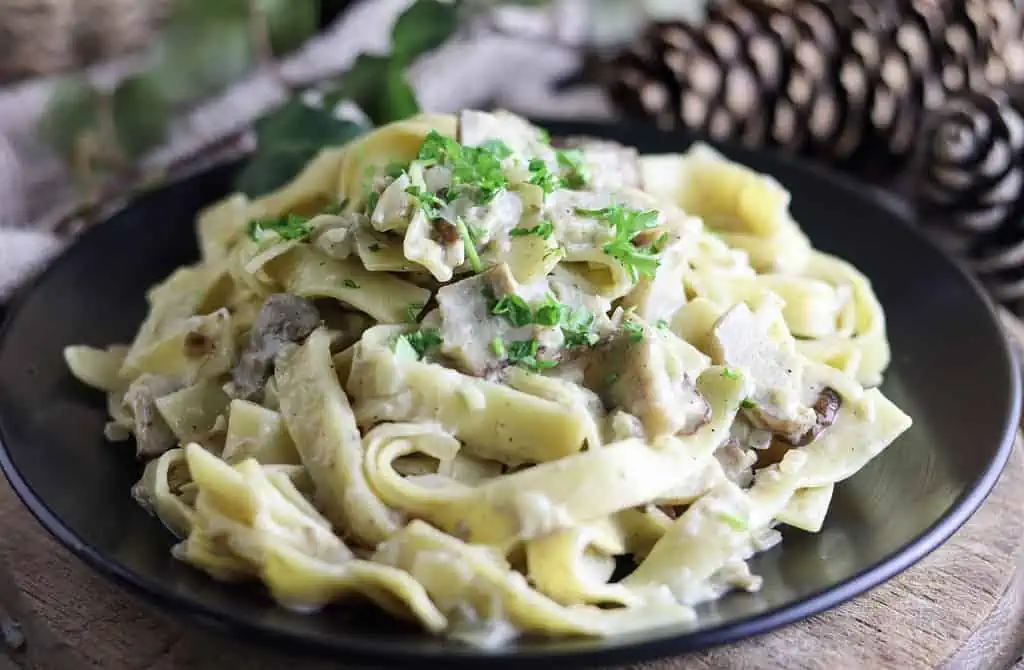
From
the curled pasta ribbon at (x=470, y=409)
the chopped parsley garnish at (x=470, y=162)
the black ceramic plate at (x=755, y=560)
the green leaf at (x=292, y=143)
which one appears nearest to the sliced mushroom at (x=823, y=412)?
the black ceramic plate at (x=755, y=560)

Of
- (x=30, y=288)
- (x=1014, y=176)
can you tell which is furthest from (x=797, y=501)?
(x=30, y=288)

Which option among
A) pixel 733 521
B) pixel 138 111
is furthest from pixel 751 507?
pixel 138 111

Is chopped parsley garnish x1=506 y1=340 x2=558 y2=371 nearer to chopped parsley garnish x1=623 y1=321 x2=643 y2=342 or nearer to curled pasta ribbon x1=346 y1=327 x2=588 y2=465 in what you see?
curled pasta ribbon x1=346 y1=327 x2=588 y2=465

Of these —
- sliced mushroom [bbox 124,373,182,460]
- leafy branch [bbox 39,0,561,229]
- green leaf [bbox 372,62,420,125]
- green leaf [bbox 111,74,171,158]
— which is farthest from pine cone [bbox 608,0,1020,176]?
sliced mushroom [bbox 124,373,182,460]

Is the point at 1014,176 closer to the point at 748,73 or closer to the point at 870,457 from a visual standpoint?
the point at 748,73

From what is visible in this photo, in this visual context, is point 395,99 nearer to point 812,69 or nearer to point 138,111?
point 138,111

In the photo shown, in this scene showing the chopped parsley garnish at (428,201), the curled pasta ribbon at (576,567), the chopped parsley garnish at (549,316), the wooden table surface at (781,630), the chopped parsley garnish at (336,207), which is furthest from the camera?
the chopped parsley garnish at (336,207)

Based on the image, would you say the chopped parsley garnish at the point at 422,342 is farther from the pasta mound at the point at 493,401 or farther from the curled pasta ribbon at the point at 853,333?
the curled pasta ribbon at the point at 853,333
